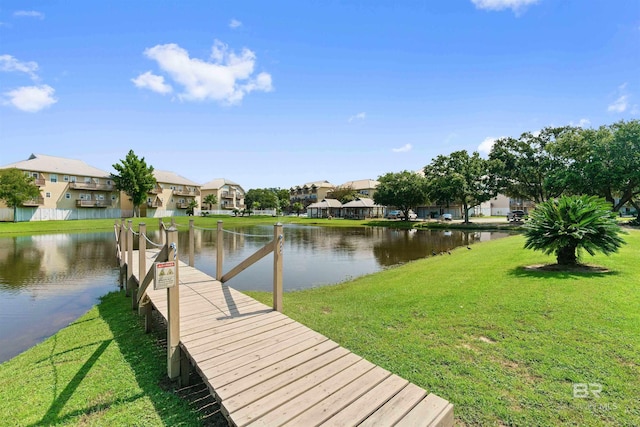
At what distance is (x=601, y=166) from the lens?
79.8 feet

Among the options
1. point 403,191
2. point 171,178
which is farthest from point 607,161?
point 171,178

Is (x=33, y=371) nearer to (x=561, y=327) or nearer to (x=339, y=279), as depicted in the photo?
(x=561, y=327)

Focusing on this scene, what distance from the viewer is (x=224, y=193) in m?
68.1

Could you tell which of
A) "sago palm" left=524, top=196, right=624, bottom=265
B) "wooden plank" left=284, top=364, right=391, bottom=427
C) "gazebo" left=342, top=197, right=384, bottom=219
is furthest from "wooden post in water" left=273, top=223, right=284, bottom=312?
"gazebo" left=342, top=197, right=384, bottom=219

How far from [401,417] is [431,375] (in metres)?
1.31

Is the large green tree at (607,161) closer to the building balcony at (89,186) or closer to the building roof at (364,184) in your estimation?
the building roof at (364,184)

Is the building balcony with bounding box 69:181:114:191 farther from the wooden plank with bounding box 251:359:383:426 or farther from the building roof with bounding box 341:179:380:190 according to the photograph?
the wooden plank with bounding box 251:359:383:426

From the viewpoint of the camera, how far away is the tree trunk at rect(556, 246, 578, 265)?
7.95m

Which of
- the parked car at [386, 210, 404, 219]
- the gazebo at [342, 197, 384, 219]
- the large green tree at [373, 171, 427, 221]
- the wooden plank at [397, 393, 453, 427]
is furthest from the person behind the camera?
the gazebo at [342, 197, 384, 219]

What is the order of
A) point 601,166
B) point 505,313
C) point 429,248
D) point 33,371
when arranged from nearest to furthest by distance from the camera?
1. point 33,371
2. point 505,313
3. point 429,248
4. point 601,166

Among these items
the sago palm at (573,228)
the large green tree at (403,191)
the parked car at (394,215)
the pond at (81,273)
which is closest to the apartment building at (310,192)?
A: the parked car at (394,215)

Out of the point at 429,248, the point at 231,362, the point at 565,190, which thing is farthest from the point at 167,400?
the point at 565,190

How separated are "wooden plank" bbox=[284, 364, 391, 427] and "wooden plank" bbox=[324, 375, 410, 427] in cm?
4

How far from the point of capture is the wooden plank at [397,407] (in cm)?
246
